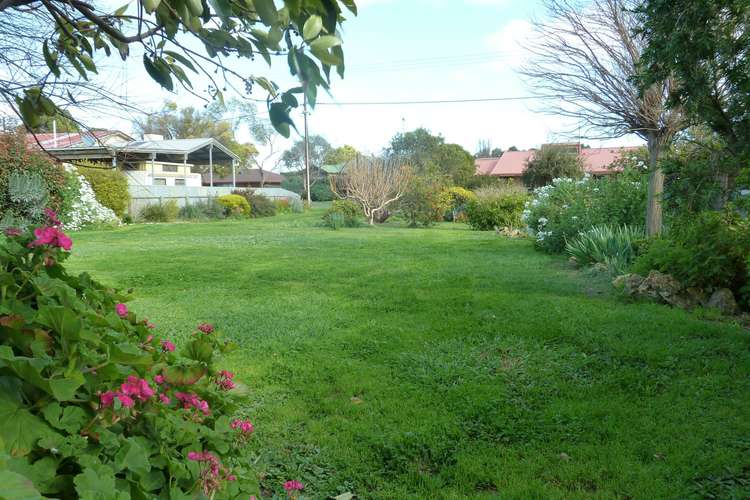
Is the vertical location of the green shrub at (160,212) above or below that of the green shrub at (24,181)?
below

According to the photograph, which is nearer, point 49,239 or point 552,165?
point 49,239

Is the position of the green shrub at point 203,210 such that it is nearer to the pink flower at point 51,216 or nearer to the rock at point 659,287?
the rock at point 659,287

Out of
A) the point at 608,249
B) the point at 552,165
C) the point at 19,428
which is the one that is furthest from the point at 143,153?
the point at 552,165

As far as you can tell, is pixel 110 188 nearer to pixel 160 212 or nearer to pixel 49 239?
pixel 160 212

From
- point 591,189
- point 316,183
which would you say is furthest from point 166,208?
point 316,183

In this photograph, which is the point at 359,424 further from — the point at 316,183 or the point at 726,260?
the point at 316,183

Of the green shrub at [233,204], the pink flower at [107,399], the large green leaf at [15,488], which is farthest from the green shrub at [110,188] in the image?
the large green leaf at [15,488]

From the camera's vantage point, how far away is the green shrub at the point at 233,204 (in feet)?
91.1

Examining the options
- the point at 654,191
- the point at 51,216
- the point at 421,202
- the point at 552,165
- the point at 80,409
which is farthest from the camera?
the point at 552,165

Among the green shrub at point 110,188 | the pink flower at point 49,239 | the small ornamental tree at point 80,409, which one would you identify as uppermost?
the green shrub at point 110,188

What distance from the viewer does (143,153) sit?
3.81 meters

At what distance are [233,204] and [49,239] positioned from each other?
26899mm

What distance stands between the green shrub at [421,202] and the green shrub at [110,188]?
35.0 feet

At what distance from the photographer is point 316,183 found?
5725 centimetres
